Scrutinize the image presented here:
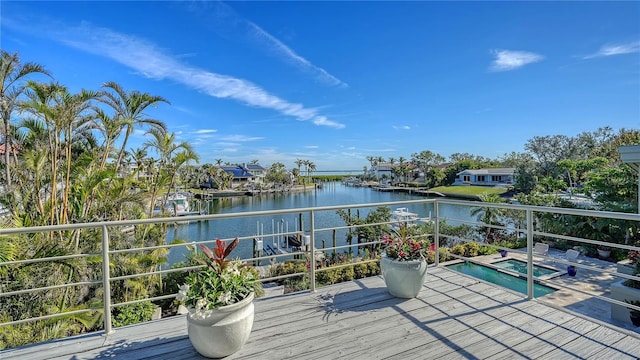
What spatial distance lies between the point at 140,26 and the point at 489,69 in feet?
48.0

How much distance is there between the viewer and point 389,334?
2.16m

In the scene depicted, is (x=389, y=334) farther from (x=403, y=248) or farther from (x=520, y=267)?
(x=520, y=267)

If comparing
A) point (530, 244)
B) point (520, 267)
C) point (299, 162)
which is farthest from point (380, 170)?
point (530, 244)

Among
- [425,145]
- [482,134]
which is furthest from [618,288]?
[425,145]

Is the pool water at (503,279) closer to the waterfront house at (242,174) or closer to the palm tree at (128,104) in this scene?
the palm tree at (128,104)

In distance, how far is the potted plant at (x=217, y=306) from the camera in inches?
69.9

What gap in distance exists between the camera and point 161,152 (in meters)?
8.39

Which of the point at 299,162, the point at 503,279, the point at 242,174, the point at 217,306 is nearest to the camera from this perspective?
the point at 217,306

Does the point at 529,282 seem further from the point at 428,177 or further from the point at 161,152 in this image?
the point at 428,177

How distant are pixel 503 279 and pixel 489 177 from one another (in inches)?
1617

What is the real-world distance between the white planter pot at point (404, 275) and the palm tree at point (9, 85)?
284 inches

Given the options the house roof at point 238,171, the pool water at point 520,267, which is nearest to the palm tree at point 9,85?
the pool water at point 520,267

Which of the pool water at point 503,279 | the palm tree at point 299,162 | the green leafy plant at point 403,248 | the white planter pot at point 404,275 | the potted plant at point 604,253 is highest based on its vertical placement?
the palm tree at point 299,162

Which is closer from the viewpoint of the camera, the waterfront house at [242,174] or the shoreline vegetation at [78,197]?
the shoreline vegetation at [78,197]
